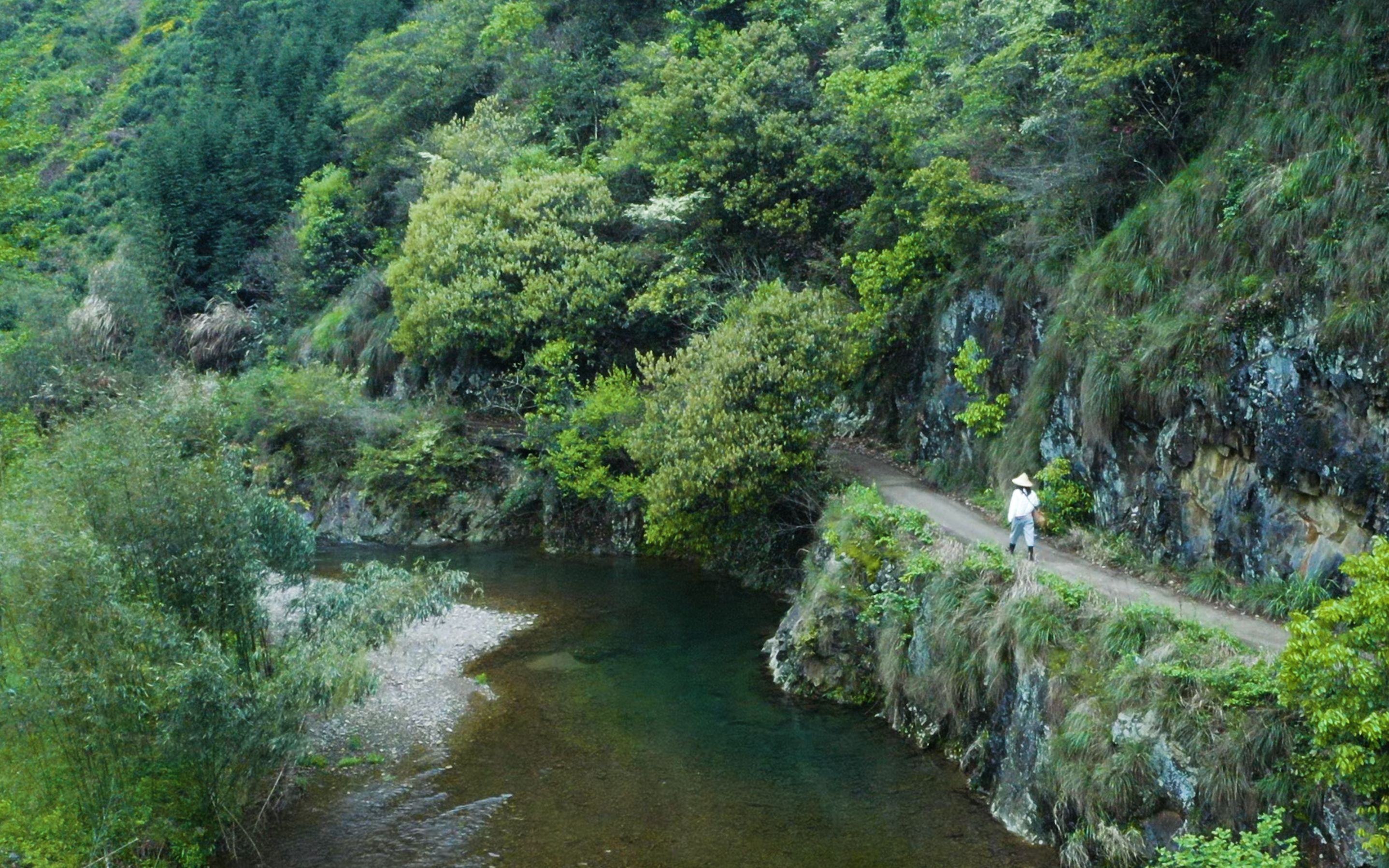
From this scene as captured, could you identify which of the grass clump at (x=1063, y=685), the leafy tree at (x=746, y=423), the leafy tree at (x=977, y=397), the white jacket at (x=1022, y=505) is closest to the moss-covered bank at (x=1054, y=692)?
the grass clump at (x=1063, y=685)

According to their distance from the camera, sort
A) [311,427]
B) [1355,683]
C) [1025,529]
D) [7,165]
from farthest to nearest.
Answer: [7,165] → [311,427] → [1025,529] → [1355,683]

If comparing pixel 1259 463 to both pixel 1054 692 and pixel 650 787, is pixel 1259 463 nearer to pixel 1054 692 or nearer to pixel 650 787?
pixel 1054 692

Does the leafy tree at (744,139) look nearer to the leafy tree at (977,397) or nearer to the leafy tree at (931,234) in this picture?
the leafy tree at (931,234)

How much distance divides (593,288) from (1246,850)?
27233mm

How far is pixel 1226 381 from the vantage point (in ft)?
59.2

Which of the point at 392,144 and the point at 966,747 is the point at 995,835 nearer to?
the point at 966,747

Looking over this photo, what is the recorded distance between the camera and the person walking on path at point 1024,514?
19.4 m

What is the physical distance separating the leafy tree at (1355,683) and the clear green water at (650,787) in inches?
190

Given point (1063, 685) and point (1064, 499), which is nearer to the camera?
point (1063, 685)

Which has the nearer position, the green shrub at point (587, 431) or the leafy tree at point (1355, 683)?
the leafy tree at point (1355, 683)

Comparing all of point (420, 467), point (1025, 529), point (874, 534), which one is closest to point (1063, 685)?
point (1025, 529)

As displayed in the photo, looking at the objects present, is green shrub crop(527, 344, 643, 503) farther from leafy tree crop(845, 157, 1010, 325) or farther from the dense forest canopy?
leafy tree crop(845, 157, 1010, 325)

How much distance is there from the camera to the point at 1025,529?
19.8 m

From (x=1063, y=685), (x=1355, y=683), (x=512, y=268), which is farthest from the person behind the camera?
(x=512, y=268)
